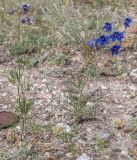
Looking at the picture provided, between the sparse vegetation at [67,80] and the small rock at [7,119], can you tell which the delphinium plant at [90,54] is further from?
the small rock at [7,119]

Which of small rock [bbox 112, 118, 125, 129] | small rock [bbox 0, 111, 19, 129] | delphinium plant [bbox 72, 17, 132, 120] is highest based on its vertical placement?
delphinium plant [bbox 72, 17, 132, 120]

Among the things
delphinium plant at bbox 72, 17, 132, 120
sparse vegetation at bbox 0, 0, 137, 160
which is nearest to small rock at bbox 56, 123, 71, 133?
sparse vegetation at bbox 0, 0, 137, 160

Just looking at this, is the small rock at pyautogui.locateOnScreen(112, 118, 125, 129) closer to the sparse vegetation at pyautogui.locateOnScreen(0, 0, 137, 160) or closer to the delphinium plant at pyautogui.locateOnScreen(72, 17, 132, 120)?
the sparse vegetation at pyautogui.locateOnScreen(0, 0, 137, 160)

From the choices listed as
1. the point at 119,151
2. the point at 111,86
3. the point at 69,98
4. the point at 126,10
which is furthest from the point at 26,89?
the point at 126,10

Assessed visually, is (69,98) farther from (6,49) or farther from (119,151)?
(6,49)

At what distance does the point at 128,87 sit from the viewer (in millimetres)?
4805

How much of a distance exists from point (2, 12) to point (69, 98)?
7.83 feet

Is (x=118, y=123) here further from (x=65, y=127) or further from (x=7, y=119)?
(x=7, y=119)

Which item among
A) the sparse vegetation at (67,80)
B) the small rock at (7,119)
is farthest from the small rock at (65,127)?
the small rock at (7,119)

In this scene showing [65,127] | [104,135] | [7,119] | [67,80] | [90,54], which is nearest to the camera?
[104,135]

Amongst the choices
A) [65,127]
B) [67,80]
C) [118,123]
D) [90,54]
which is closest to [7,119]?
[65,127]

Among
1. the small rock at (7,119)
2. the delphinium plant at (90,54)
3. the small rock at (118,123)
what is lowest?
the small rock at (7,119)

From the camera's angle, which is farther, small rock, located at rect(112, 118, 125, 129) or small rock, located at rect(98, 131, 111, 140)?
small rock, located at rect(112, 118, 125, 129)

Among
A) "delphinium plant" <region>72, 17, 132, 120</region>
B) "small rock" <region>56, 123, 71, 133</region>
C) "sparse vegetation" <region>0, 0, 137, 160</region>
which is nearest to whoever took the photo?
"sparse vegetation" <region>0, 0, 137, 160</region>
